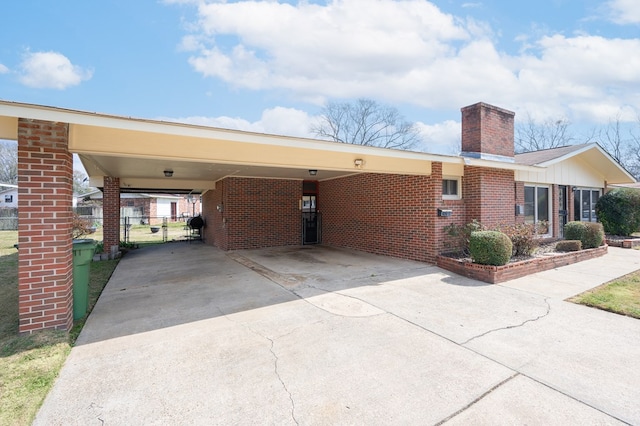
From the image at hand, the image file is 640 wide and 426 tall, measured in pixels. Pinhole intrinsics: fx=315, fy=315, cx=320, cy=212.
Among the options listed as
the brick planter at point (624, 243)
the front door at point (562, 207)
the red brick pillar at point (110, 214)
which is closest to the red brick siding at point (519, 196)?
the front door at point (562, 207)

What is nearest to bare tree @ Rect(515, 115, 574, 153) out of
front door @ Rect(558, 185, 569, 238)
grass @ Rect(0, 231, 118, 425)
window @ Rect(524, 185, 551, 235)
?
front door @ Rect(558, 185, 569, 238)

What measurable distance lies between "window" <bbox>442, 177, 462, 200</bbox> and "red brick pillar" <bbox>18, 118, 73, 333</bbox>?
8.32 metres

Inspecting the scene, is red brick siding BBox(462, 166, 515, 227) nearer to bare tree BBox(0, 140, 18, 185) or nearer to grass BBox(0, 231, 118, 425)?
grass BBox(0, 231, 118, 425)

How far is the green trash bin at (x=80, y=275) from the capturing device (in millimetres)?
4590

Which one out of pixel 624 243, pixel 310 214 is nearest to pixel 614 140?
pixel 624 243

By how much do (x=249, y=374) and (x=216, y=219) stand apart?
11013mm

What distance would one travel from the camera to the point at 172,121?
4.57 m

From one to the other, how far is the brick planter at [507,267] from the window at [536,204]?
8.11 feet

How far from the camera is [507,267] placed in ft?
21.9

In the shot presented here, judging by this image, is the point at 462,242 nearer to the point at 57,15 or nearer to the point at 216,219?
the point at 216,219

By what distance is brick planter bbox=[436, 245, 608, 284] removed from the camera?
21.3 feet

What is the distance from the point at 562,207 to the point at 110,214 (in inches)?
666

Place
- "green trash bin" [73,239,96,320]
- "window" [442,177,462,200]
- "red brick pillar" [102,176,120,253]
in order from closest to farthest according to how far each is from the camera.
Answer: "green trash bin" [73,239,96,320], "window" [442,177,462,200], "red brick pillar" [102,176,120,253]

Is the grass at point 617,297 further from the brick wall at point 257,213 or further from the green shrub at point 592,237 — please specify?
the brick wall at point 257,213
